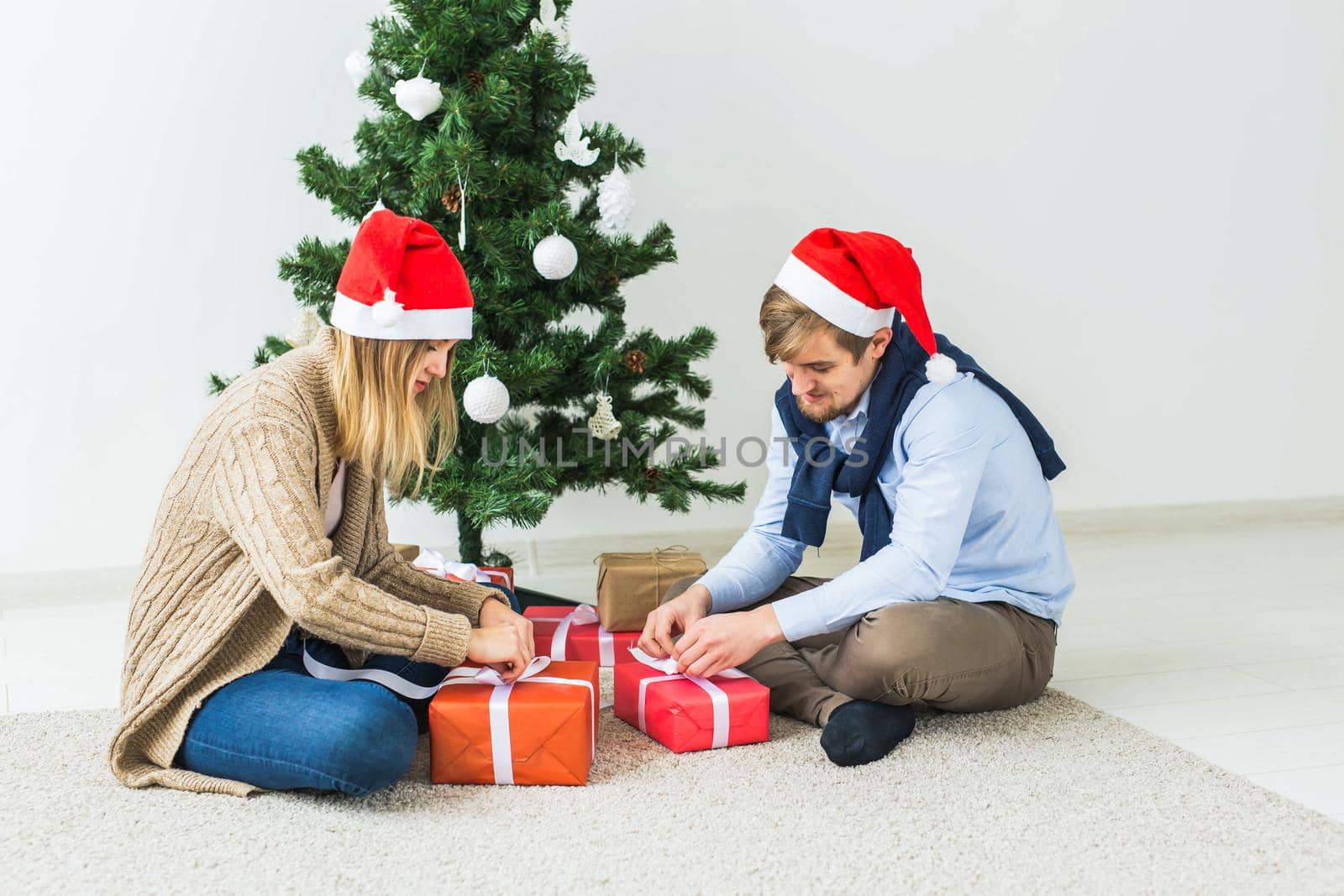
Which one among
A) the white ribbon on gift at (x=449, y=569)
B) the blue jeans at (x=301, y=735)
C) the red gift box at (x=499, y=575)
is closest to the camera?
the blue jeans at (x=301, y=735)

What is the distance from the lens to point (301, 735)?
4.66 ft

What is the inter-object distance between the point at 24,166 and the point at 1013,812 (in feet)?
8.89

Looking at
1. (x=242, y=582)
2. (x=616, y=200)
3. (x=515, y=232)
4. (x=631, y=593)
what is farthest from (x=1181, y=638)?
(x=242, y=582)

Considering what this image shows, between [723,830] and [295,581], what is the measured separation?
624 millimetres

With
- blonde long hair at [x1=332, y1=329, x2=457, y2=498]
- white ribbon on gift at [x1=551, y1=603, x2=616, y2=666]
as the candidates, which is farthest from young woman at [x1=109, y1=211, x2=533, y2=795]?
white ribbon on gift at [x1=551, y1=603, x2=616, y2=666]

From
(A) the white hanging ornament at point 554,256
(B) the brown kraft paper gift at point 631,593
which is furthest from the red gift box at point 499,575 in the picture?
(A) the white hanging ornament at point 554,256

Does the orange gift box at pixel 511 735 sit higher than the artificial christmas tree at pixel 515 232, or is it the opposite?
the artificial christmas tree at pixel 515 232

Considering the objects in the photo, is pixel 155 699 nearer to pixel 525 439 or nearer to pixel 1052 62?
pixel 525 439

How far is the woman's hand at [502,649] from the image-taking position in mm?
1544

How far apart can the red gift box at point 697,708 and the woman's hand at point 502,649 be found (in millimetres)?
241

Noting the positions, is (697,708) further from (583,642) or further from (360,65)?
(360,65)

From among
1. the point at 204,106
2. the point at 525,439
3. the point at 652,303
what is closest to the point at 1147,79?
the point at 652,303

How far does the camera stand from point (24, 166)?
2.78 meters

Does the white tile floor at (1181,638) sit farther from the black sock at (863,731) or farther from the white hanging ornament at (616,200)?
the white hanging ornament at (616,200)
